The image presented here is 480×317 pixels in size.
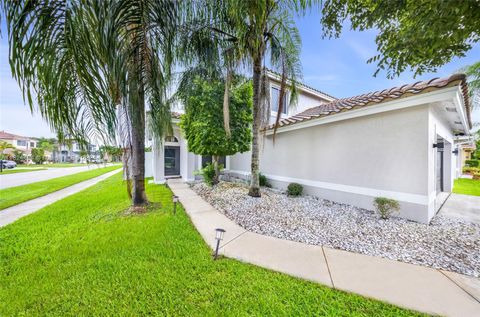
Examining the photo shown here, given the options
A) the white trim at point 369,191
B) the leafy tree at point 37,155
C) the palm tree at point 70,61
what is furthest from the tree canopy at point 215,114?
the leafy tree at point 37,155

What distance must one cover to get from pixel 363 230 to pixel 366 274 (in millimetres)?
2139

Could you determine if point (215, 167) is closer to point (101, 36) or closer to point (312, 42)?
point (312, 42)

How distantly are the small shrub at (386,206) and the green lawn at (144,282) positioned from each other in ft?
13.3

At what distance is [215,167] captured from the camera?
10805 millimetres

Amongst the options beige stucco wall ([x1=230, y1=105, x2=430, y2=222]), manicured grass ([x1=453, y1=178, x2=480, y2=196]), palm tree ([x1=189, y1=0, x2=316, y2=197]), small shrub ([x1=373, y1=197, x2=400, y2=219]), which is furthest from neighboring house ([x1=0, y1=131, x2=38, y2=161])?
manicured grass ([x1=453, y1=178, x2=480, y2=196])

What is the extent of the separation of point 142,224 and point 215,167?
5609 mm

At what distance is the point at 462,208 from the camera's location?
720 cm

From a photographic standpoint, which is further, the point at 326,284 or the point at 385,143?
the point at 385,143

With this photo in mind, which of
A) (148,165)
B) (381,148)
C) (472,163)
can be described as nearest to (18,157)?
(148,165)

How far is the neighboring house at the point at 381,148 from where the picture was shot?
5.46 m

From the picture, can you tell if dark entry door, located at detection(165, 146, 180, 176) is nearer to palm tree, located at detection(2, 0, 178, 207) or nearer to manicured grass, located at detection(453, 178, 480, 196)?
palm tree, located at detection(2, 0, 178, 207)

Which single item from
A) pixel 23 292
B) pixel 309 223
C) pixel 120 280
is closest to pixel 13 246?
pixel 23 292

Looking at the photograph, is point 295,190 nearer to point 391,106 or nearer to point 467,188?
point 391,106

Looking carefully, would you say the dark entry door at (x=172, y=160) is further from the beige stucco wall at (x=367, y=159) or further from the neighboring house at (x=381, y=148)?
the beige stucco wall at (x=367, y=159)
